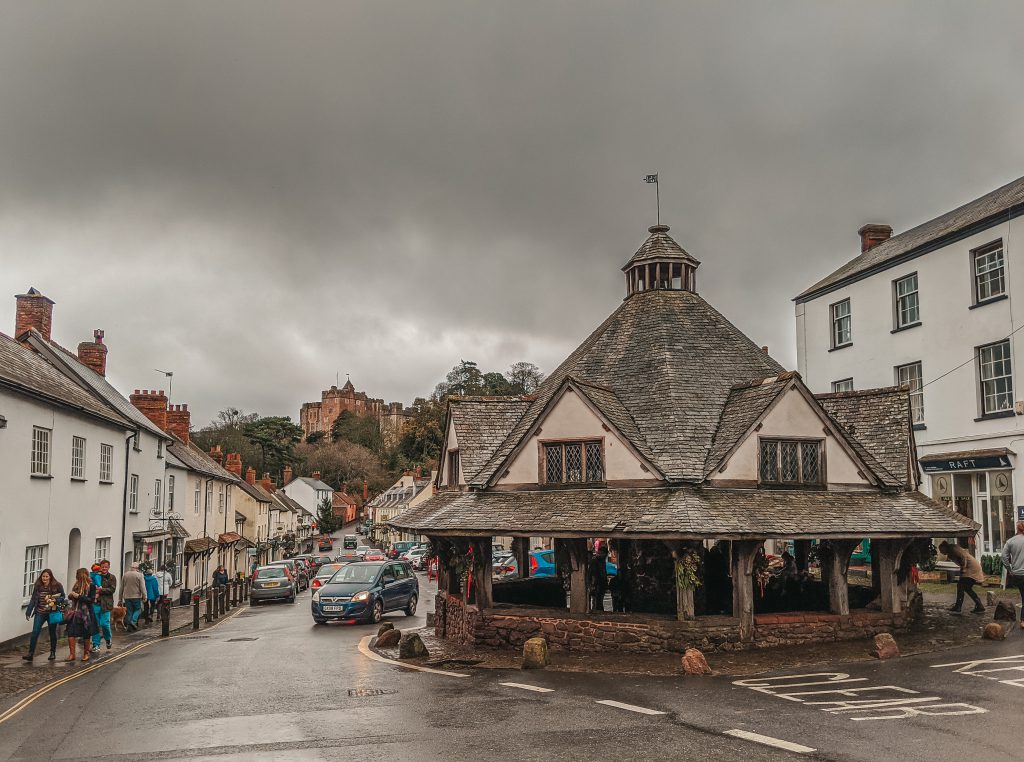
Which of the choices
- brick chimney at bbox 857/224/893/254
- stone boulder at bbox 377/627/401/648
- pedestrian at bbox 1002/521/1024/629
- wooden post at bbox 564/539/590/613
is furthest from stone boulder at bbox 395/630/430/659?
brick chimney at bbox 857/224/893/254

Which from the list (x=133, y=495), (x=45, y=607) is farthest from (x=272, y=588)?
(x=45, y=607)

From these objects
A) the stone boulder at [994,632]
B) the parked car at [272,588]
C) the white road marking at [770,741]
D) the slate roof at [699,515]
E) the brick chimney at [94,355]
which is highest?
the brick chimney at [94,355]

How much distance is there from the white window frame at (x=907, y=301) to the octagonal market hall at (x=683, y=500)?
9805 millimetres

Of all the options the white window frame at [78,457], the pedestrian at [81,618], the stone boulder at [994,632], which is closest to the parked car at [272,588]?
the white window frame at [78,457]

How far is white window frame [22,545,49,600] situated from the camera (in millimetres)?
19020

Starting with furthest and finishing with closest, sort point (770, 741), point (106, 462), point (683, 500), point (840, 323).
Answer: point (840, 323) → point (106, 462) → point (683, 500) → point (770, 741)

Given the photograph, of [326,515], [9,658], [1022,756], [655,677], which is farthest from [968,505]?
[326,515]

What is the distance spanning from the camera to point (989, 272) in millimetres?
24047

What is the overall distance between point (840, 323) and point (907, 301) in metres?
3.65

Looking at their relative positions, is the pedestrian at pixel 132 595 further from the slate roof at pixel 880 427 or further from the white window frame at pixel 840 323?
the white window frame at pixel 840 323

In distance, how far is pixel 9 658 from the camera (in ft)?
54.8

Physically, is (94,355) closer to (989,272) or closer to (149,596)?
(149,596)

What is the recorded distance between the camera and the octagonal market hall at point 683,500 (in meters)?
14.7

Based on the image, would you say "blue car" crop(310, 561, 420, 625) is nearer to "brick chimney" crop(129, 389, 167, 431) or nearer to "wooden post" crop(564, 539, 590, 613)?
"wooden post" crop(564, 539, 590, 613)
